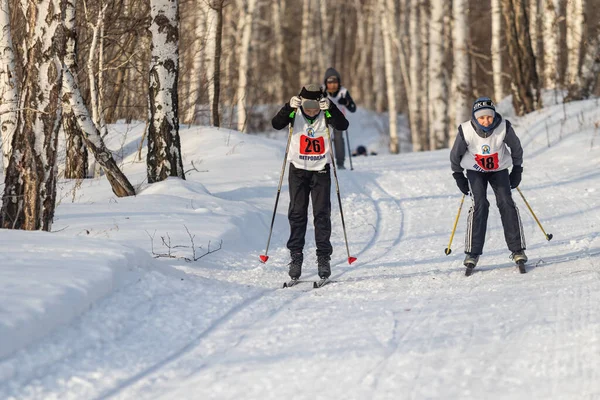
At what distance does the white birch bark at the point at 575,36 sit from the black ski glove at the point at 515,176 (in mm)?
12472

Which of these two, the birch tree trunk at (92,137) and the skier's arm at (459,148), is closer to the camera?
the skier's arm at (459,148)

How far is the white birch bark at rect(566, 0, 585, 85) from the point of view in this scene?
19766 millimetres

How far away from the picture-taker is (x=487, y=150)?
25.9ft

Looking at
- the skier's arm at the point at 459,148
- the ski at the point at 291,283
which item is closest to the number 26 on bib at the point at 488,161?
the skier's arm at the point at 459,148

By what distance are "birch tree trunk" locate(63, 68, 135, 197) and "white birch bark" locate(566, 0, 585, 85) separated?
12784mm

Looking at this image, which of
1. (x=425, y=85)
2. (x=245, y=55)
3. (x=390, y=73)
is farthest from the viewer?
(x=425, y=85)

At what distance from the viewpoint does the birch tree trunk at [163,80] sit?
10883 millimetres

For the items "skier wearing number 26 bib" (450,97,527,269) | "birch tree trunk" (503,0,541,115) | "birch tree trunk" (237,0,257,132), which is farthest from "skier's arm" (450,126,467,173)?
"birch tree trunk" (237,0,257,132)

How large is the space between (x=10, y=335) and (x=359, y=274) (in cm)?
408

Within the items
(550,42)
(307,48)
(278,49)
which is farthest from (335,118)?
(278,49)

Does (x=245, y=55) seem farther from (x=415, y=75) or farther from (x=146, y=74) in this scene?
(x=146, y=74)

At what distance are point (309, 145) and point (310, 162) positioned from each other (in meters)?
0.16

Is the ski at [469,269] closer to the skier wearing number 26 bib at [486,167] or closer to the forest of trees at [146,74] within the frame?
the skier wearing number 26 bib at [486,167]

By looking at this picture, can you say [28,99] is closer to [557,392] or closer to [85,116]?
[85,116]
